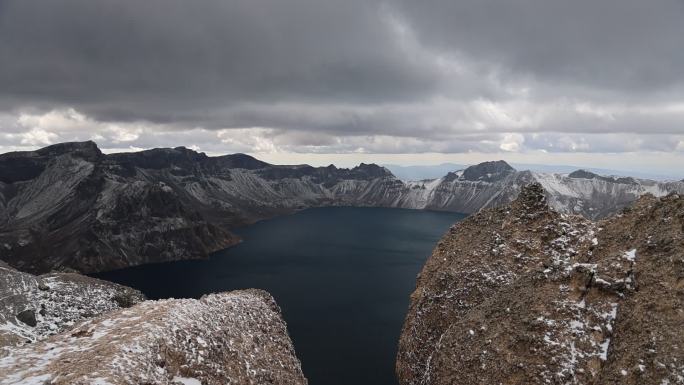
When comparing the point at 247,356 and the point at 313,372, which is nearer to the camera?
the point at 247,356

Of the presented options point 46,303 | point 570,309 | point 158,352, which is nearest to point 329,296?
point 46,303

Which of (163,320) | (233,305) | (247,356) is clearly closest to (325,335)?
(233,305)

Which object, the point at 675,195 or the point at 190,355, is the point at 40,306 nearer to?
the point at 190,355

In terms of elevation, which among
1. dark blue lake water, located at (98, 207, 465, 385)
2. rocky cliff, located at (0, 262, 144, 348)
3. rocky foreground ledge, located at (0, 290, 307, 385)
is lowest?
dark blue lake water, located at (98, 207, 465, 385)

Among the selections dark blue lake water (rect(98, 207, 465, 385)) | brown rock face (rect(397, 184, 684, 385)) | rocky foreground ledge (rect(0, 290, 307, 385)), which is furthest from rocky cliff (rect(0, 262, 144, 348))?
brown rock face (rect(397, 184, 684, 385))

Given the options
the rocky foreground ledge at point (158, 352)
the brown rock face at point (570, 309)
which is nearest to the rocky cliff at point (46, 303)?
the rocky foreground ledge at point (158, 352)

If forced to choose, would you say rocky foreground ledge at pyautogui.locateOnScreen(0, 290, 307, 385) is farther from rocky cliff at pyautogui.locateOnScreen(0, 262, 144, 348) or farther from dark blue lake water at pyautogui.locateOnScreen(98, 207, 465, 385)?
dark blue lake water at pyautogui.locateOnScreen(98, 207, 465, 385)

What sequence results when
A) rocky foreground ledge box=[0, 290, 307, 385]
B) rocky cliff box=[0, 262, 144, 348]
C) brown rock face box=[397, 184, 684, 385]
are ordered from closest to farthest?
rocky foreground ledge box=[0, 290, 307, 385], brown rock face box=[397, 184, 684, 385], rocky cliff box=[0, 262, 144, 348]
